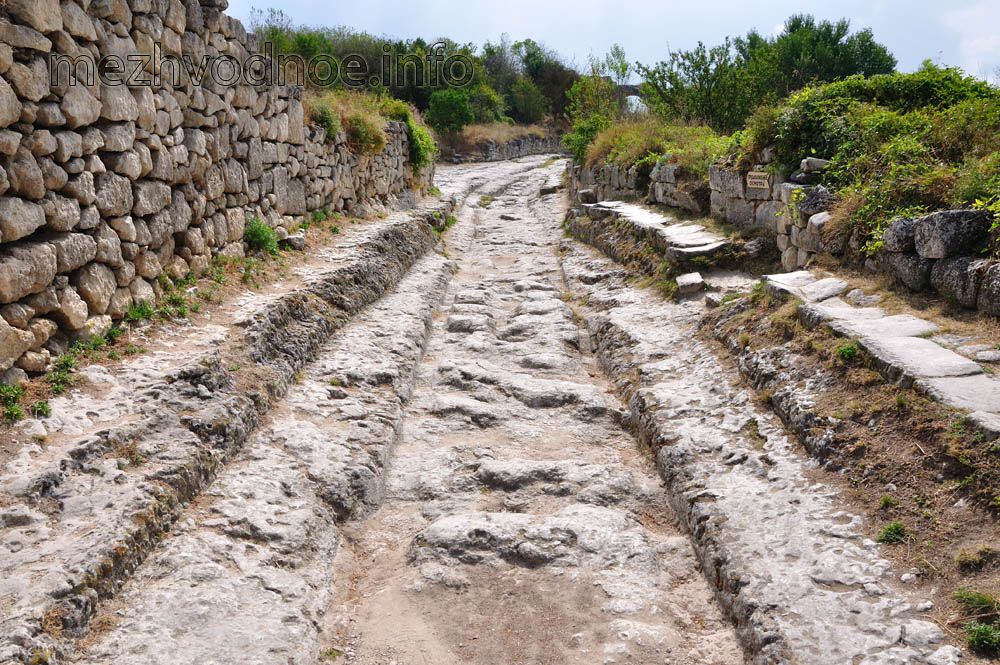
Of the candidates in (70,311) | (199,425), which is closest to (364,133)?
(70,311)

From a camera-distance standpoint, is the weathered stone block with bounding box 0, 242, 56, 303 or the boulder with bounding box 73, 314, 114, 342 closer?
A: the weathered stone block with bounding box 0, 242, 56, 303

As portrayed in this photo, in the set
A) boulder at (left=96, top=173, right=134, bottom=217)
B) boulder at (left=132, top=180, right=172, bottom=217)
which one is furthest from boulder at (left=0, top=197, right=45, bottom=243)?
boulder at (left=132, top=180, right=172, bottom=217)

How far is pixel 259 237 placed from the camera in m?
8.92

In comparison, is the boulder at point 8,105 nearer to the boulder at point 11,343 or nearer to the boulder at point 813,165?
the boulder at point 11,343

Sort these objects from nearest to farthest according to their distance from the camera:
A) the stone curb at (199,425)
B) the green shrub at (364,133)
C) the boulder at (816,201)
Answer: the stone curb at (199,425) < the boulder at (816,201) < the green shrub at (364,133)

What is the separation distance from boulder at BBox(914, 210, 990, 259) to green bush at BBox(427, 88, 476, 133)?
2960cm

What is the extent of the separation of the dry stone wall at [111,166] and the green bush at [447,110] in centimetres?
2493

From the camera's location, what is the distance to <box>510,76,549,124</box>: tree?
48406 millimetres

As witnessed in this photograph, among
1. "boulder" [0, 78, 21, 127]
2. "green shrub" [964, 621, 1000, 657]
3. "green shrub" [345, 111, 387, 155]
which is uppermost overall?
"green shrub" [345, 111, 387, 155]

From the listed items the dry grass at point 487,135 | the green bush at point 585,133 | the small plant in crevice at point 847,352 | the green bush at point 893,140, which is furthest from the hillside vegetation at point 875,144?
the dry grass at point 487,135

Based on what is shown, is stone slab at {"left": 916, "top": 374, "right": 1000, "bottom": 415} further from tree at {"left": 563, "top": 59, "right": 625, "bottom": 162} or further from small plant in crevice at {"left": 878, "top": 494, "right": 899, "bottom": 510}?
tree at {"left": 563, "top": 59, "right": 625, "bottom": 162}

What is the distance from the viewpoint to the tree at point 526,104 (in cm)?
4841

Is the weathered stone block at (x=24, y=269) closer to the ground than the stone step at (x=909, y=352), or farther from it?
farther from it

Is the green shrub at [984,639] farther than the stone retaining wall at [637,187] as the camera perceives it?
No
